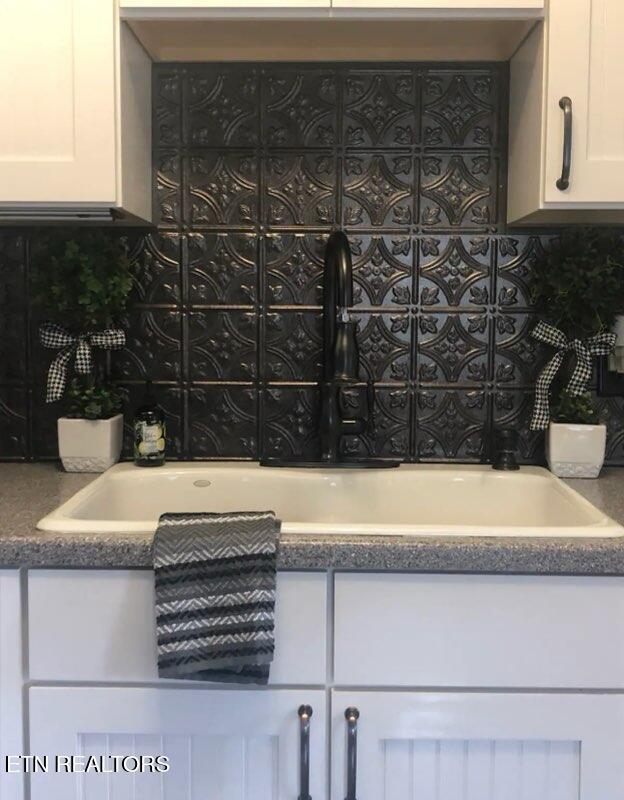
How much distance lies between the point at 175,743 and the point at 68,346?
33.3 inches

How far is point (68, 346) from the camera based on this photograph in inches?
62.3

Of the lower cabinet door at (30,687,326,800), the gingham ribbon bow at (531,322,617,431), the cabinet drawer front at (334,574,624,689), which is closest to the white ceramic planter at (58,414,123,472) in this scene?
the lower cabinet door at (30,687,326,800)

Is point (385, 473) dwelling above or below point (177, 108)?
below

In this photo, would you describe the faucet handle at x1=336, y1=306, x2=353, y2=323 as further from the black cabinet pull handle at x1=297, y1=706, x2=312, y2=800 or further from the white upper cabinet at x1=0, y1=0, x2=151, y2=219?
the black cabinet pull handle at x1=297, y1=706, x2=312, y2=800

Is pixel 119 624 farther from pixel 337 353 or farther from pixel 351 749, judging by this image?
pixel 337 353

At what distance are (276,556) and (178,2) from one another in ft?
3.16

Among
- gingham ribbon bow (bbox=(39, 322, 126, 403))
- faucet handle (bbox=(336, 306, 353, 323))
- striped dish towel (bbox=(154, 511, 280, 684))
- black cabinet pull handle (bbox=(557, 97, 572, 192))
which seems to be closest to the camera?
striped dish towel (bbox=(154, 511, 280, 684))

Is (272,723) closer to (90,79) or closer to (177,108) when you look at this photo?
(90,79)

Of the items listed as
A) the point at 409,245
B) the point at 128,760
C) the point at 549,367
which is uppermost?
the point at 409,245

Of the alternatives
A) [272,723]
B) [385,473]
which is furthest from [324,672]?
[385,473]

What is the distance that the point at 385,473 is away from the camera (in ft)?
5.06

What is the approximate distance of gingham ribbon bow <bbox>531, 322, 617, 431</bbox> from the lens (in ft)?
5.08

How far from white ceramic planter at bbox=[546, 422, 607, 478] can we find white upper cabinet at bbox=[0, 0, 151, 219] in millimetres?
962

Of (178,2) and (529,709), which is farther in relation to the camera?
(178,2)
